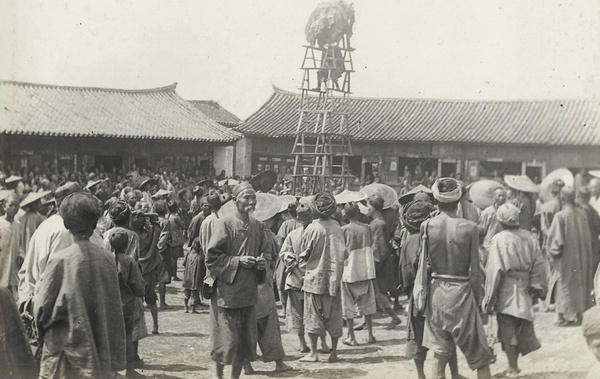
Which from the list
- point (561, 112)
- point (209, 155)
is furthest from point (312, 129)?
point (561, 112)

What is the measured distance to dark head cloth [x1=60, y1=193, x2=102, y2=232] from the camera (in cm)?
391

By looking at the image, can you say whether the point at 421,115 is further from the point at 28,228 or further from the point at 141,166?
the point at 28,228

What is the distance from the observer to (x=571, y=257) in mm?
8523

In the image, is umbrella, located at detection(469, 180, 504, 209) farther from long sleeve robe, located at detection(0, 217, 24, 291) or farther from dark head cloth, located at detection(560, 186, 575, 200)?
long sleeve robe, located at detection(0, 217, 24, 291)

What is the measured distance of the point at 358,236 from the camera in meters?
Result: 7.89

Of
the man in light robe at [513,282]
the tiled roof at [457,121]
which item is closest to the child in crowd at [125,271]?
the man in light robe at [513,282]

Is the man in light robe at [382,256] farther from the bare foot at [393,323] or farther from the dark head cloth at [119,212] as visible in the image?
the dark head cloth at [119,212]

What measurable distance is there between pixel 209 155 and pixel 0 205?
78.1 ft

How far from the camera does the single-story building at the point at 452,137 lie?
95.9ft

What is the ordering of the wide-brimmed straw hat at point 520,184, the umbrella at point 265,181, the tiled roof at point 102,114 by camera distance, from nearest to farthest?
the wide-brimmed straw hat at point 520,184 → the umbrella at point 265,181 → the tiled roof at point 102,114

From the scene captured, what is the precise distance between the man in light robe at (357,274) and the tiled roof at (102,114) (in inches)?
677

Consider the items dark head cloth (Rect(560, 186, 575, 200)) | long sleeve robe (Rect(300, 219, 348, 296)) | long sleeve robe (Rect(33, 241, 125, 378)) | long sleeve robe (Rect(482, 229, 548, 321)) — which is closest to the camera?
long sleeve robe (Rect(33, 241, 125, 378))

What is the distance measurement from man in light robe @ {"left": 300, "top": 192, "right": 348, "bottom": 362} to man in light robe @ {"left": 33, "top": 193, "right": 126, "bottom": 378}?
10.6 feet

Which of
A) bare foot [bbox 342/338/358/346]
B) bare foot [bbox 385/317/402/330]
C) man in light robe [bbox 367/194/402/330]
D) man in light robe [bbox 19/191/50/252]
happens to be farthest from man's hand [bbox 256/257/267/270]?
bare foot [bbox 385/317/402/330]
